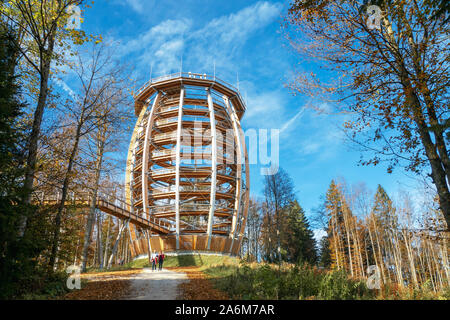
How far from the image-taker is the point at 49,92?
8680 mm

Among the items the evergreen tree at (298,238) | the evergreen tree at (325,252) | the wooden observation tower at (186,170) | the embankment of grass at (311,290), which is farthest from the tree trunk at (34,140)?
the evergreen tree at (325,252)

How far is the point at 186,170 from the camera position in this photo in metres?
24.9

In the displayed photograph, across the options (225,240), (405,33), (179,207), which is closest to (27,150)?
(405,33)

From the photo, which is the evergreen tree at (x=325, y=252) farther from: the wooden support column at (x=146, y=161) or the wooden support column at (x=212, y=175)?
the wooden support column at (x=146, y=161)

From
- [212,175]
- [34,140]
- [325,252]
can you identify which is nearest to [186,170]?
[212,175]

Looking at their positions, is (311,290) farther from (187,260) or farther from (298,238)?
(298,238)

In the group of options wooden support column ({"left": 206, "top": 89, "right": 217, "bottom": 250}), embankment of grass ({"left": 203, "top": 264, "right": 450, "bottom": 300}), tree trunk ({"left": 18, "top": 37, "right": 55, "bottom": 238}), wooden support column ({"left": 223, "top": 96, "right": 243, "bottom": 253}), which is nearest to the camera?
tree trunk ({"left": 18, "top": 37, "right": 55, "bottom": 238})

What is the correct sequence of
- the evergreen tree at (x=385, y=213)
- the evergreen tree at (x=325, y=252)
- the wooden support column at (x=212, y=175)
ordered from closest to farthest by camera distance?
1. the wooden support column at (x=212, y=175)
2. the evergreen tree at (x=385, y=213)
3. the evergreen tree at (x=325, y=252)

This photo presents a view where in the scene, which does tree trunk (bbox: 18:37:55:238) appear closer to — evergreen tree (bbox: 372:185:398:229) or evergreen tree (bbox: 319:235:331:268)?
evergreen tree (bbox: 372:185:398:229)

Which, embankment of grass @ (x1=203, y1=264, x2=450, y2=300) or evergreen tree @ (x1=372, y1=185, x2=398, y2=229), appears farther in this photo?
evergreen tree @ (x1=372, y1=185, x2=398, y2=229)

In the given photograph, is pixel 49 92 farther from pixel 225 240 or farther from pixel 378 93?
pixel 225 240

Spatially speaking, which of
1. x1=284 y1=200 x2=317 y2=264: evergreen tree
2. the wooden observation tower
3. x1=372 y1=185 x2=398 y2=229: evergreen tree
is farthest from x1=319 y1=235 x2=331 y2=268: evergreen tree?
the wooden observation tower

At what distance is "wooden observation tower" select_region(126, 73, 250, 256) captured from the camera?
944 inches

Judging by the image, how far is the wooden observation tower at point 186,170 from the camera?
23969mm
